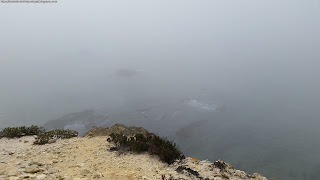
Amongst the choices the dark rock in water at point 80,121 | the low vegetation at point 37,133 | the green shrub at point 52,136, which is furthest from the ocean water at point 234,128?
the low vegetation at point 37,133

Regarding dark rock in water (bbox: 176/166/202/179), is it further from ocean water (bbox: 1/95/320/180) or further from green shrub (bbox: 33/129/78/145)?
ocean water (bbox: 1/95/320/180)

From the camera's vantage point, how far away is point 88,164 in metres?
12.9

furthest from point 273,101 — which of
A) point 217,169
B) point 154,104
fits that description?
point 217,169

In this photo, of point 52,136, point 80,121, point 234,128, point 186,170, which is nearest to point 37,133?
point 52,136

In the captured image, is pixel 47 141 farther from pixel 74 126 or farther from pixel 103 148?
pixel 74 126

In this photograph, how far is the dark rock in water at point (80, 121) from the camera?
4819cm

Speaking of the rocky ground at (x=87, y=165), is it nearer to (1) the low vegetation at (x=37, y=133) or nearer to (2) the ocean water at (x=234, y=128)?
(1) the low vegetation at (x=37, y=133)

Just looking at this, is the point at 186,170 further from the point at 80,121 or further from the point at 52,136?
the point at 80,121

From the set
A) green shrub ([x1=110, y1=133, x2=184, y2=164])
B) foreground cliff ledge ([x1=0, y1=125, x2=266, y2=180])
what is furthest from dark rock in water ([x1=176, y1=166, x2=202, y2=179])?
green shrub ([x1=110, y1=133, x2=184, y2=164])

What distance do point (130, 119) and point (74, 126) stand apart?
413 inches

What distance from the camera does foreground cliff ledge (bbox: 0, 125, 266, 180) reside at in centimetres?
1142

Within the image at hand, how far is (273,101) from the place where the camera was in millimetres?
64562

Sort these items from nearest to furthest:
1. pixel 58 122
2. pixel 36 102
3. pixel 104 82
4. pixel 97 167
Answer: pixel 97 167
pixel 58 122
pixel 36 102
pixel 104 82

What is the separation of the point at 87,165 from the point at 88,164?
0.13m
